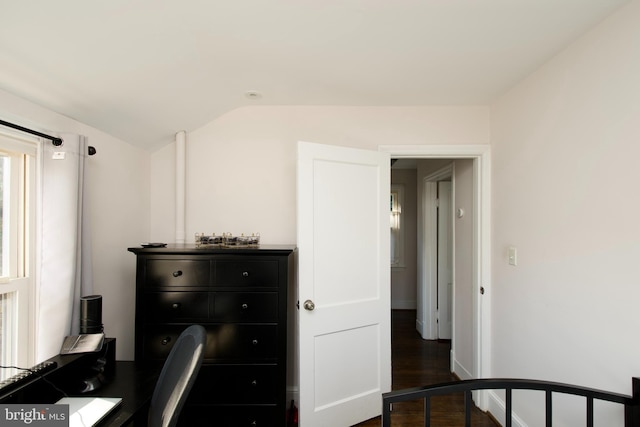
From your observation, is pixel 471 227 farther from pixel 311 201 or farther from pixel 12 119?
pixel 12 119

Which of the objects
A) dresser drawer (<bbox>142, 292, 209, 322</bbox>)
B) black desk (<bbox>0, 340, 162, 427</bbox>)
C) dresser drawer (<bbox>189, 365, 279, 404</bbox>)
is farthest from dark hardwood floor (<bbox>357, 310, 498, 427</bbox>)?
black desk (<bbox>0, 340, 162, 427</bbox>)

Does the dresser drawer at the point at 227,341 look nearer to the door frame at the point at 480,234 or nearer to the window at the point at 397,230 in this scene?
the door frame at the point at 480,234

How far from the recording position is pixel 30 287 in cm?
154

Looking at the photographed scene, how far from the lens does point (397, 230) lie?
5340mm

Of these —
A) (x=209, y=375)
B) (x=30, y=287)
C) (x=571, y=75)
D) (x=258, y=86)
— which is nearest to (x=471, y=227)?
(x=571, y=75)

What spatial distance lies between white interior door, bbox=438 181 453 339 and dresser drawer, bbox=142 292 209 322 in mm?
2968

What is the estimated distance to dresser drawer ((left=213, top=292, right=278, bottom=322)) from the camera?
1.94 m

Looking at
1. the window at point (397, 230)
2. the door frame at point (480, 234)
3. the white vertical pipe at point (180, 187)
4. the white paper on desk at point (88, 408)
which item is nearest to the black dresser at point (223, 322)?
the white vertical pipe at point (180, 187)

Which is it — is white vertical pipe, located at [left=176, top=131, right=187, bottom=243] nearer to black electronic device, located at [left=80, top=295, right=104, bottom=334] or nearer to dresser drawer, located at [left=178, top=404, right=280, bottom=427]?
black electronic device, located at [left=80, top=295, right=104, bottom=334]

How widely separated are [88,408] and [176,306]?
2.35 ft

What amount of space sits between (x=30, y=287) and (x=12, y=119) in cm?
82

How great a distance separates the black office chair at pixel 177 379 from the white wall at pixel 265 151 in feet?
4.04

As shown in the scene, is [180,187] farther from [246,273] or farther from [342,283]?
[342,283]

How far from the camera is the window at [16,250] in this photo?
1.46 meters
